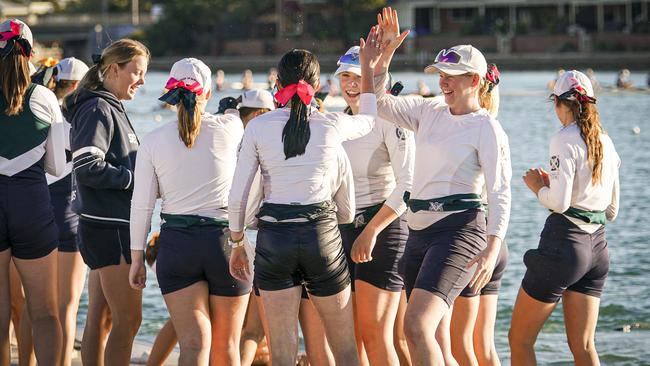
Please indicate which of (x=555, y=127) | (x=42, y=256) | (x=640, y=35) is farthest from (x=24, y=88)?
(x=640, y=35)

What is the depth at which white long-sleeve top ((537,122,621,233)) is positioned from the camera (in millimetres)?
6324

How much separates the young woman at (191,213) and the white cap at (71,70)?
83.0 inches

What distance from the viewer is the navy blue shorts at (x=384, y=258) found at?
6.55m

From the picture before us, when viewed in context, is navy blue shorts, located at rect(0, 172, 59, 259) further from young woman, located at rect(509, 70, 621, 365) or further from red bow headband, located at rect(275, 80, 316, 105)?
young woman, located at rect(509, 70, 621, 365)

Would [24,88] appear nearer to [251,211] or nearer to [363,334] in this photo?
[251,211]

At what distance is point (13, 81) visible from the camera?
6117mm

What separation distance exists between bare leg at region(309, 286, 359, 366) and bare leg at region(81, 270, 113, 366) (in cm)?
153

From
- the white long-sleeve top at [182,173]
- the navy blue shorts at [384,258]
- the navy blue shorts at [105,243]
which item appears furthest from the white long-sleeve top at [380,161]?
the navy blue shorts at [105,243]

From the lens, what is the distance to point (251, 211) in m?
5.80

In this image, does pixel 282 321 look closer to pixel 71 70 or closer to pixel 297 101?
pixel 297 101

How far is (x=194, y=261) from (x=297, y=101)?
95 centimetres

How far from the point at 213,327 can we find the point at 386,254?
1158 millimetres

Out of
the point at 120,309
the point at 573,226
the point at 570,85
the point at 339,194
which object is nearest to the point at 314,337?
the point at 339,194

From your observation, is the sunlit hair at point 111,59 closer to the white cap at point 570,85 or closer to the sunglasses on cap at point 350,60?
the sunglasses on cap at point 350,60
